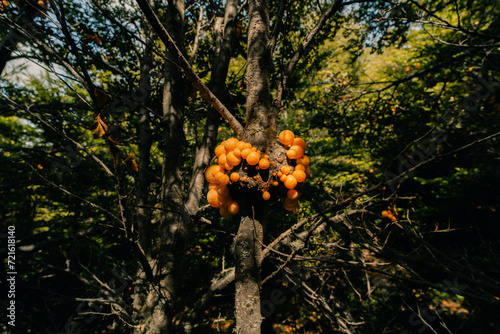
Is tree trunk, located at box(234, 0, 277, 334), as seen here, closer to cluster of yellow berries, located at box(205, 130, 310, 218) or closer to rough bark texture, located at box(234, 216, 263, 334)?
rough bark texture, located at box(234, 216, 263, 334)

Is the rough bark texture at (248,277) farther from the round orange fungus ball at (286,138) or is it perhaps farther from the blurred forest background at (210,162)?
the round orange fungus ball at (286,138)

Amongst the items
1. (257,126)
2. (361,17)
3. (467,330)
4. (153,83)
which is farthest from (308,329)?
(361,17)

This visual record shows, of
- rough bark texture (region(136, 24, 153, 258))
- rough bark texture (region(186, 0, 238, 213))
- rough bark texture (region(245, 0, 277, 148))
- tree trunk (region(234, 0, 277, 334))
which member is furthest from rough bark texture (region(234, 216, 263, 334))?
rough bark texture (region(136, 24, 153, 258))

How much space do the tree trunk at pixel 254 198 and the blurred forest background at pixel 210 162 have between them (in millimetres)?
176

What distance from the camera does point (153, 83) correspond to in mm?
4074

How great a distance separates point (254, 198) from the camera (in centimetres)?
143

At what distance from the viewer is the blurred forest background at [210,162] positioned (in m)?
2.44

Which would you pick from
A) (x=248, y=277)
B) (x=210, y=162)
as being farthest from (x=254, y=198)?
(x=210, y=162)

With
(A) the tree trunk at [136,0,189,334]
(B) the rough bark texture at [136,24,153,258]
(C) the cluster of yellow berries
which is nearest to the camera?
(C) the cluster of yellow berries

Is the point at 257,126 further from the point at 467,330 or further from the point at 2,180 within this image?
the point at 2,180

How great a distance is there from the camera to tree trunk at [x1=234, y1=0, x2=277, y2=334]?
123 cm

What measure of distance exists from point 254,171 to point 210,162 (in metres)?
1.21

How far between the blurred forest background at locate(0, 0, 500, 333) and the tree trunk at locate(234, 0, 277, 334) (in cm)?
18

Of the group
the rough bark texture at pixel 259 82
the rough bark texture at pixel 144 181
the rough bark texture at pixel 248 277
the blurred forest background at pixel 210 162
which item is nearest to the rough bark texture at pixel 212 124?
the blurred forest background at pixel 210 162
